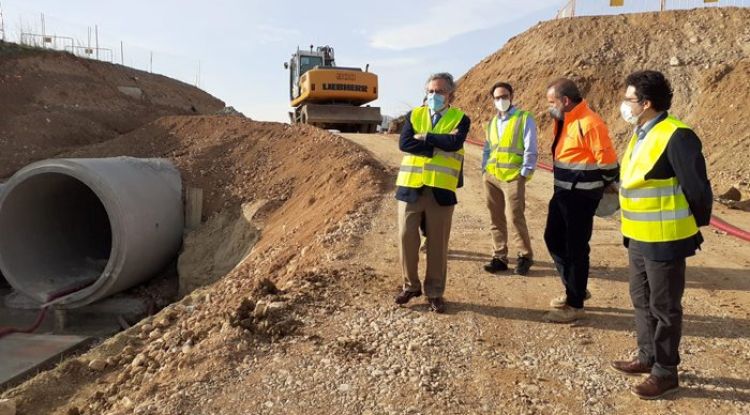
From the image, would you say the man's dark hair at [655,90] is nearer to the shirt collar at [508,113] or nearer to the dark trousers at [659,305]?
the dark trousers at [659,305]

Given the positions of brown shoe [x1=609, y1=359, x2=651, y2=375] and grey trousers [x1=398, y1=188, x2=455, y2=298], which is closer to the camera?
brown shoe [x1=609, y1=359, x2=651, y2=375]

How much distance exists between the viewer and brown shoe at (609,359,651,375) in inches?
126

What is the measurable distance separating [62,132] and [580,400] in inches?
658

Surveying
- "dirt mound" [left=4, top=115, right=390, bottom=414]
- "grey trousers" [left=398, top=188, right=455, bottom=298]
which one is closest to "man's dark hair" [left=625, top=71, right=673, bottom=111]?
"grey trousers" [left=398, top=188, right=455, bottom=298]

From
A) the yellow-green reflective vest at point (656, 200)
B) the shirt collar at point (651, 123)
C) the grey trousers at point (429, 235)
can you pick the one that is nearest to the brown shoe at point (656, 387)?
the yellow-green reflective vest at point (656, 200)

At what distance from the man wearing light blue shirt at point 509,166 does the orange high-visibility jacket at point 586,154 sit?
87 centimetres

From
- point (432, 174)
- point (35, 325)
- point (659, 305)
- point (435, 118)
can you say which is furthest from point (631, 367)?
point (35, 325)

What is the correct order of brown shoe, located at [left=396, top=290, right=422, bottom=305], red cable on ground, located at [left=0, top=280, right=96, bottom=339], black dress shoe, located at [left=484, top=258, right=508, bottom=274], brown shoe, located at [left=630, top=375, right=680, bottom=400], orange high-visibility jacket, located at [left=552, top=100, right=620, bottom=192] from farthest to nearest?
1. red cable on ground, located at [left=0, top=280, right=96, bottom=339]
2. black dress shoe, located at [left=484, top=258, right=508, bottom=274]
3. brown shoe, located at [left=396, top=290, right=422, bottom=305]
4. orange high-visibility jacket, located at [left=552, top=100, right=620, bottom=192]
5. brown shoe, located at [left=630, top=375, right=680, bottom=400]

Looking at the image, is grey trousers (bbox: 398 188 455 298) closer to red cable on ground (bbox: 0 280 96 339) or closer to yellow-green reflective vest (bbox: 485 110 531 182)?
yellow-green reflective vest (bbox: 485 110 531 182)

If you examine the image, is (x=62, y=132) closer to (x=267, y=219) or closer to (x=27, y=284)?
(x=27, y=284)

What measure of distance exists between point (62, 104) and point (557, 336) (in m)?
19.3

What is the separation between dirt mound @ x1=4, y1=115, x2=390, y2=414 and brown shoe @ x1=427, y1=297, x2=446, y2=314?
37.1 inches

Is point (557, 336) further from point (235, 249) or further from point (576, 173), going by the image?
point (235, 249)

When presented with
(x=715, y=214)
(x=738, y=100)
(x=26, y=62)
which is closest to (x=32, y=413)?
(x=715, y=214)
